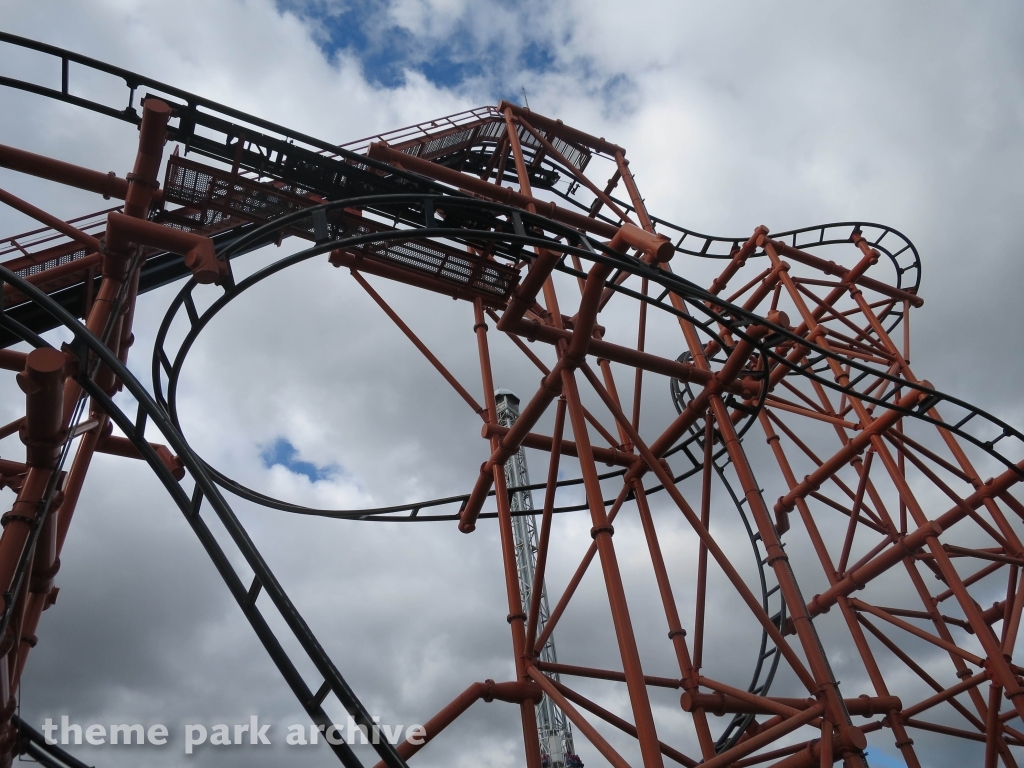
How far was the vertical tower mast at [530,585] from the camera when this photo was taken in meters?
31.1

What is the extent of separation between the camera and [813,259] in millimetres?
12891

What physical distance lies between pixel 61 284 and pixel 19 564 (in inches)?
186

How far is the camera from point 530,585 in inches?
1391

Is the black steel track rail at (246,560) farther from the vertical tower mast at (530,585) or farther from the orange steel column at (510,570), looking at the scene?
the vertical tower mast at (530,585)

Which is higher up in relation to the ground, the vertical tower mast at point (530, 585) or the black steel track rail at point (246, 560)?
the vertical tower mast at point (530, 585)

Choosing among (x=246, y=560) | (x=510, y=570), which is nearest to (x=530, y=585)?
(x=510, y=570)

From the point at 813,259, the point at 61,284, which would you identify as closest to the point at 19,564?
the point at 61,284

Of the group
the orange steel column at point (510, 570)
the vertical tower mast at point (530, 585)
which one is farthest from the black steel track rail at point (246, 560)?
the vertical tower mast at point (530, 585)

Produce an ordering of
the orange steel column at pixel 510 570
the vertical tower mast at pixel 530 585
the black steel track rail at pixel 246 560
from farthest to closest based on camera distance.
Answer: the vertical tower mast at pixel 530 585, the orange steel column at pixel 510 570, the black steel track rail at pixel 246 560

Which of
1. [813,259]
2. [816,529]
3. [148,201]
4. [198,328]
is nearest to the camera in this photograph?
[198,328]

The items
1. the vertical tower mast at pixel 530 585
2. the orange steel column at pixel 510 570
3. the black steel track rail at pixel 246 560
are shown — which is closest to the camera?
the black steel track rail at pixel 246 560

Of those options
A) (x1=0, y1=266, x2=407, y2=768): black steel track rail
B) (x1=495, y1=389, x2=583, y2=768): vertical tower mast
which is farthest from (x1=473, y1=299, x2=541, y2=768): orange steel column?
(x1=495, y1=389, x2=583, y2=768): vertical tower mast

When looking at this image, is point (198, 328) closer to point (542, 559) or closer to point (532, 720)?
point (542, 559)

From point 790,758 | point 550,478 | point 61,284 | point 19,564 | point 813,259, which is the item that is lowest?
point 790,758
